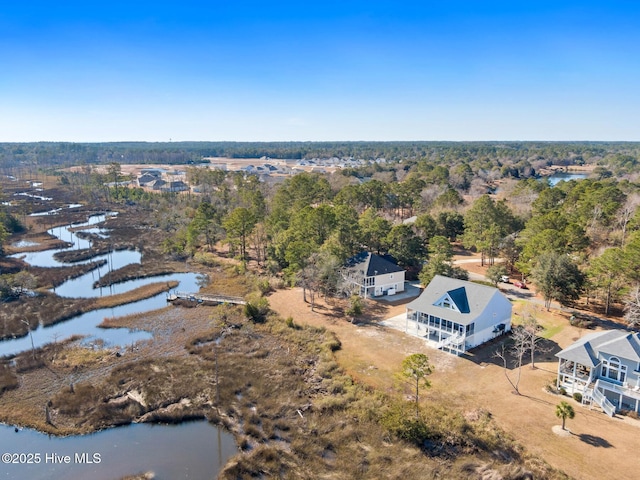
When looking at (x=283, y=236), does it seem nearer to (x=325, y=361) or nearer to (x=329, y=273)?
(x=329, y=273)

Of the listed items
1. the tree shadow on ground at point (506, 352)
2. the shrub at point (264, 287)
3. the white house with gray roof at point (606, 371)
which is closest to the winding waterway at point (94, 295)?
the shrub at point (264, 287)

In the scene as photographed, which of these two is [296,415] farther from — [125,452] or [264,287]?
[264,287]

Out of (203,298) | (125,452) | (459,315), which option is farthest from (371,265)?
(125,452)

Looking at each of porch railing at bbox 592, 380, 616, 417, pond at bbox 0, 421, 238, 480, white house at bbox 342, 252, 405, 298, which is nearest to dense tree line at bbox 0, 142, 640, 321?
white house at bbox 342, 252, 405, 298

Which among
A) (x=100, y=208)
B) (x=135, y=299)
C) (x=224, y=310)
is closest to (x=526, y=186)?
(x=224, y=310)

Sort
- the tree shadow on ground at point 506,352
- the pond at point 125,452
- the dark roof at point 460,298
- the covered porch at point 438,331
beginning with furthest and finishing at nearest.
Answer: the dark roof at point 460,298, the covered porch at point 438,331, the tree shadow on ground at point 506,352, the pond at point 125,452

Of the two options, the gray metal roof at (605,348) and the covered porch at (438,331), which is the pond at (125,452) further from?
the gray metal roof at (605,348)

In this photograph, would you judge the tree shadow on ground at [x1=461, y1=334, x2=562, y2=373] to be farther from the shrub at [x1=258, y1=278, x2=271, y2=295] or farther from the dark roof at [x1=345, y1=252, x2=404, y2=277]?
the shrub at [x1=258, y1=278, x2=271, y2=295]
